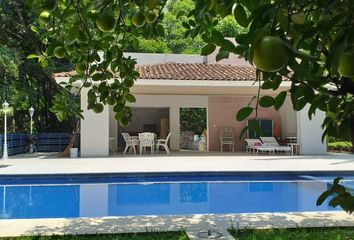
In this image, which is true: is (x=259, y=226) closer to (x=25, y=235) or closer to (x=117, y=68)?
(x=25, y=235)

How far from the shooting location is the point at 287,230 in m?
5.05

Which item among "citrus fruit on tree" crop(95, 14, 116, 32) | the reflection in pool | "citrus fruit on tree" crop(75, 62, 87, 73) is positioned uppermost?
"citrus fruit on tree" crop(95, 14, 116, 32)

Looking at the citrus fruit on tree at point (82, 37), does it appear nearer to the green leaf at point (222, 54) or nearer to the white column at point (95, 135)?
the green leaf at point (222, 54)

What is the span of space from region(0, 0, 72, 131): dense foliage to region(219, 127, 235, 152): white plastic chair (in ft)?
24.5

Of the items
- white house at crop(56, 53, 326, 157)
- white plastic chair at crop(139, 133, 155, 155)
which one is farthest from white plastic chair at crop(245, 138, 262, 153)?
white plastic chair at crop(139, 133, 155, 155)

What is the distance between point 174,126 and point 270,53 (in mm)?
20021

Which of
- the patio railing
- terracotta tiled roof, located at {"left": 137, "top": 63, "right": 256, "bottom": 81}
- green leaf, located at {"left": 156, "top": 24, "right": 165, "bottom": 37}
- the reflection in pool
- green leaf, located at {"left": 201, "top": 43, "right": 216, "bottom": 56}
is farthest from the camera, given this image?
the patio railing

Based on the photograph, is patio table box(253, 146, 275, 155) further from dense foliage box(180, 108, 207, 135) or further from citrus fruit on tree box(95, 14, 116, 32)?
citrus fruit on tree box(95, 14, 116, 32)

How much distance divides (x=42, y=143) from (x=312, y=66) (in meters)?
19.1

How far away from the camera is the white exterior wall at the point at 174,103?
19719mm

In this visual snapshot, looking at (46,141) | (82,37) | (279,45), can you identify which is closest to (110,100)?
(82,37)


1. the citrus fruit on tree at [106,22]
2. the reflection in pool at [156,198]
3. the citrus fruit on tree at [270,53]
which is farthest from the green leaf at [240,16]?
the reflection in pool at [156,198]

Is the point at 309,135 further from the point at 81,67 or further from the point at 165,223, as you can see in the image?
the point at 81,67

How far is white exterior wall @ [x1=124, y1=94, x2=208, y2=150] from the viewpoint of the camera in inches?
776
